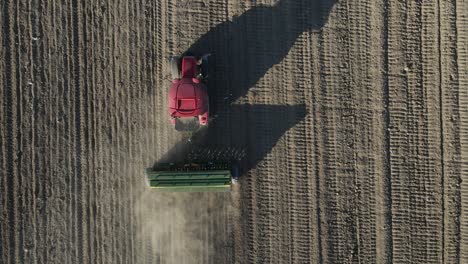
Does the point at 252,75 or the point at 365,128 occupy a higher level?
the point at 252,75

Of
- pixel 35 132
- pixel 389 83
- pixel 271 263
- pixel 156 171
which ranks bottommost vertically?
pixel 271 263

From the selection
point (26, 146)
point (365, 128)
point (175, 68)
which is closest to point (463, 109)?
point (365, 128)

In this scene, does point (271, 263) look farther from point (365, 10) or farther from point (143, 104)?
point (365, 10)

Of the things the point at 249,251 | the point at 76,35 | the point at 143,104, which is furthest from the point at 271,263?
the point at 76,35

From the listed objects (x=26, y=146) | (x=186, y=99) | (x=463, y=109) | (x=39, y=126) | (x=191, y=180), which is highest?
(x=186, y=99)

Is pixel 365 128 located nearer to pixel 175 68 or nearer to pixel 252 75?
pixel 252 75

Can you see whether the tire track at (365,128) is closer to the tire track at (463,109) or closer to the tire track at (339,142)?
the tire track at (339,142)

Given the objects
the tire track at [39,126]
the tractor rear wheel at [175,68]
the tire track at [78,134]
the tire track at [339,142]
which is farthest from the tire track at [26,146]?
the tire track at [339,142]
